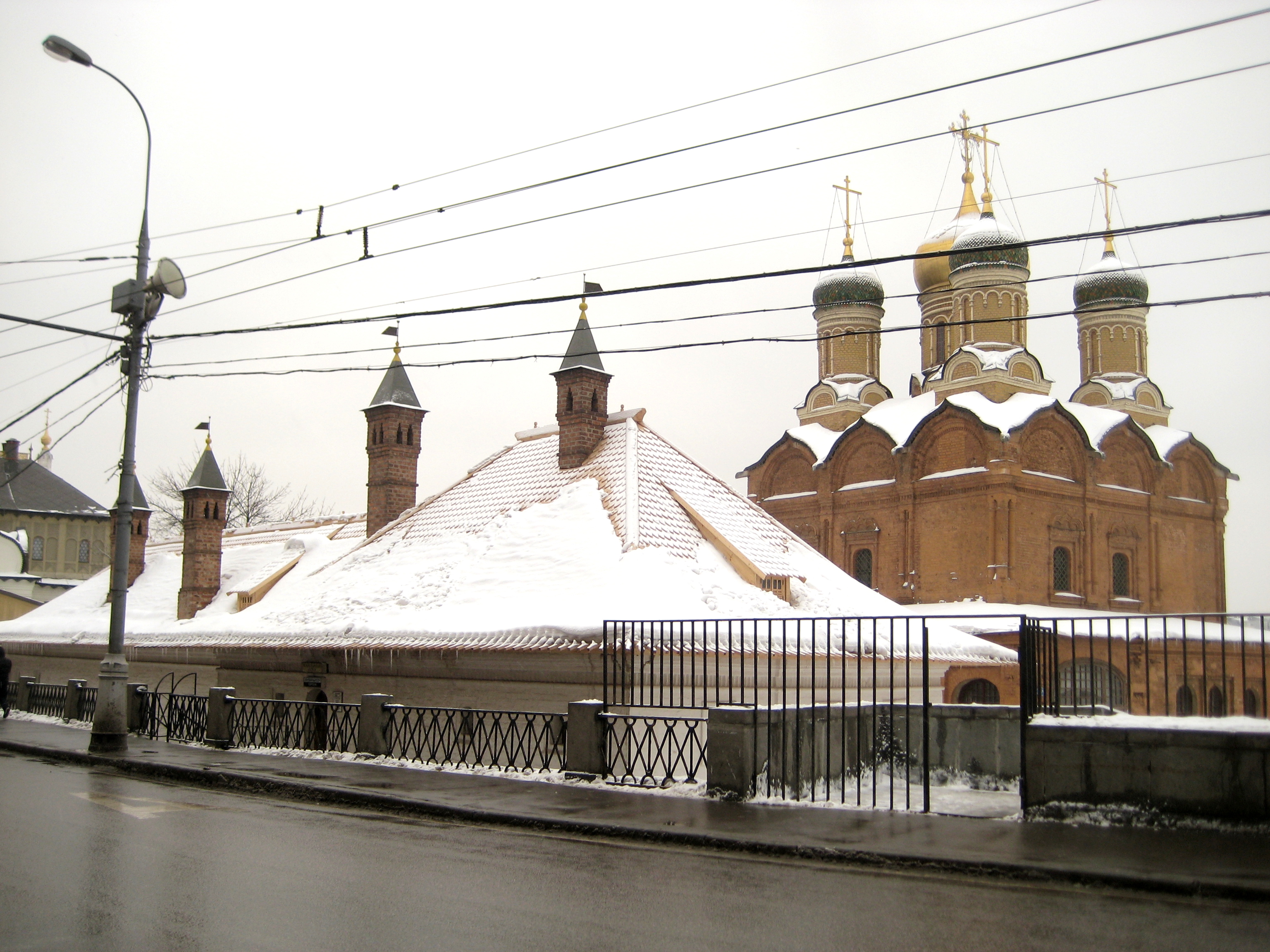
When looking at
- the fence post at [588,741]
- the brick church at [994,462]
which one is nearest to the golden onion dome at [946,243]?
the brick church at [994,462]

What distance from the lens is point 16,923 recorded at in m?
6.59

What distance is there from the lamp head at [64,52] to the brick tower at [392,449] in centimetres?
1258

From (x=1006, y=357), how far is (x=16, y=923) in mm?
37572

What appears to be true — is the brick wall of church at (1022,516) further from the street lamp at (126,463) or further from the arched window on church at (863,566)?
the street lamp at (126,463)

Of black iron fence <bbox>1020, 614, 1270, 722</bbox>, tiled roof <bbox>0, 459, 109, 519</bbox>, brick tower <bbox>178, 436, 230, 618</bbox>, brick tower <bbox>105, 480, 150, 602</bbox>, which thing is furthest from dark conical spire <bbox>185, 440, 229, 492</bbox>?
tiled roof <bbox>0, 459, 109, 519</bbox>

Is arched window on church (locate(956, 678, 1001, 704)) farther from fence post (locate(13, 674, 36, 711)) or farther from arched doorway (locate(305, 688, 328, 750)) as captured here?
fence post (locate(13, 674, 36, 711))

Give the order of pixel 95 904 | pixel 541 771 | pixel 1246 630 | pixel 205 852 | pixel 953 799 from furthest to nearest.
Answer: pixel 541 771 < pixel 953 799 < pixel 1246 630 < pixel 205 852 < pixel 95 904

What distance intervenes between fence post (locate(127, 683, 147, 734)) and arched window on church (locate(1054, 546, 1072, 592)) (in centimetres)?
2755

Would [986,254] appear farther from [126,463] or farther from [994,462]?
[126,463]

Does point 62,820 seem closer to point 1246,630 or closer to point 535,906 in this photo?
point 535,906

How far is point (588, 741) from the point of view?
1332cm

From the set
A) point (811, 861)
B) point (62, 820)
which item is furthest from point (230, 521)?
point (811, 861)

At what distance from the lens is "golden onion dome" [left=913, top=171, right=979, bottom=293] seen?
42594 mm

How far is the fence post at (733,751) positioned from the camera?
1152 cm
